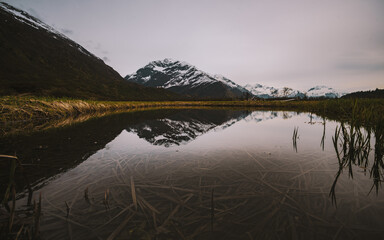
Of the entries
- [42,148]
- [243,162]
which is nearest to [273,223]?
[243,162]

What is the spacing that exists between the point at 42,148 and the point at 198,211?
721cm

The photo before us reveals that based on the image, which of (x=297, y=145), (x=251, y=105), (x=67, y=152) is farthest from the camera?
(x=251, y=105)

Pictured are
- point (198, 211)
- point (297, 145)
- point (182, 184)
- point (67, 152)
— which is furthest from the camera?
point (297, 145)

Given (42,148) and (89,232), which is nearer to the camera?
(89,232)

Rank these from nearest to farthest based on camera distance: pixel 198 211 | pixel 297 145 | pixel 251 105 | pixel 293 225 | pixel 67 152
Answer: pixel 293 225 < pixel 198 211 < pixel 67 152 < pixel 297 145 < pixel 251 105

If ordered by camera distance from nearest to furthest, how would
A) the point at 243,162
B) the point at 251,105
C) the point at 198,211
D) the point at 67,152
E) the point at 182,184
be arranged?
the point at 198,211 → the point at 182,184 → the point at 243,162 → the point at 67,152 → the point at 251,105

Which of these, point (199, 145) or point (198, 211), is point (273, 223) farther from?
point (199, 145)

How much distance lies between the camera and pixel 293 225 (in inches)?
101

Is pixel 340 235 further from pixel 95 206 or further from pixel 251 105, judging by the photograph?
pixel 251 105

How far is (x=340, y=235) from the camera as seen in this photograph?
2344 millimetres

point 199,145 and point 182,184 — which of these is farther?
point 199,145

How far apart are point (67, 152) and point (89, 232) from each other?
16.4ft

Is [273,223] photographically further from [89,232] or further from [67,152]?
[67,152]

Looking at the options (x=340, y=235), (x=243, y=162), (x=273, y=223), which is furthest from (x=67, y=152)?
(x=340, y=235)
